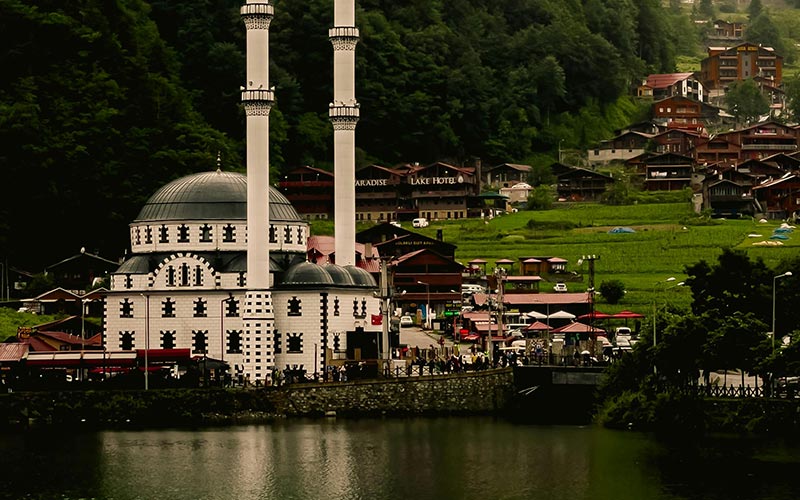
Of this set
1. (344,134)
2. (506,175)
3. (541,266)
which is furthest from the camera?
(506,175)

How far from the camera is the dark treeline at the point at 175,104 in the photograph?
133125 millimetres

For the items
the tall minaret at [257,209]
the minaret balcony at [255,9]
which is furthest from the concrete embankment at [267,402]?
the minaret balcony at [255,9]

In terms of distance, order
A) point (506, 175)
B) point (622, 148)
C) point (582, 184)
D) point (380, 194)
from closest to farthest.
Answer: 1. point (380, 194)
2. point (582, 184)
3. point (506, 175)
4. point (622, 148)

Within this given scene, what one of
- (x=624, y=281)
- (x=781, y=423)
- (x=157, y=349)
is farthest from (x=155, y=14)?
(x=781, y=423)

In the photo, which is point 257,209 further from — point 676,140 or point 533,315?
point 676,140

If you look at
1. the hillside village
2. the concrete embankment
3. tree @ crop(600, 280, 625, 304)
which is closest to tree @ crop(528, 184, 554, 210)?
the hillside village

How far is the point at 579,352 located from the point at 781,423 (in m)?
16.0

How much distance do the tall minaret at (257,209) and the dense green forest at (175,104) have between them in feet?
104

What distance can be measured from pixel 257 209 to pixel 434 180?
227ft

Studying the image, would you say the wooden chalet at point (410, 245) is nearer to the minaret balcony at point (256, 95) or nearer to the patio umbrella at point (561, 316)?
the patio umbrella at point (561, 316)

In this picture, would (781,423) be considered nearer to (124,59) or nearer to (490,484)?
(490,484)

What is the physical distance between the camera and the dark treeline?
133m

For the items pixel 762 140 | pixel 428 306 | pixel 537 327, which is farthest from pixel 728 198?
pixel 537 327

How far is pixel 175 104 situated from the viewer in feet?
484
